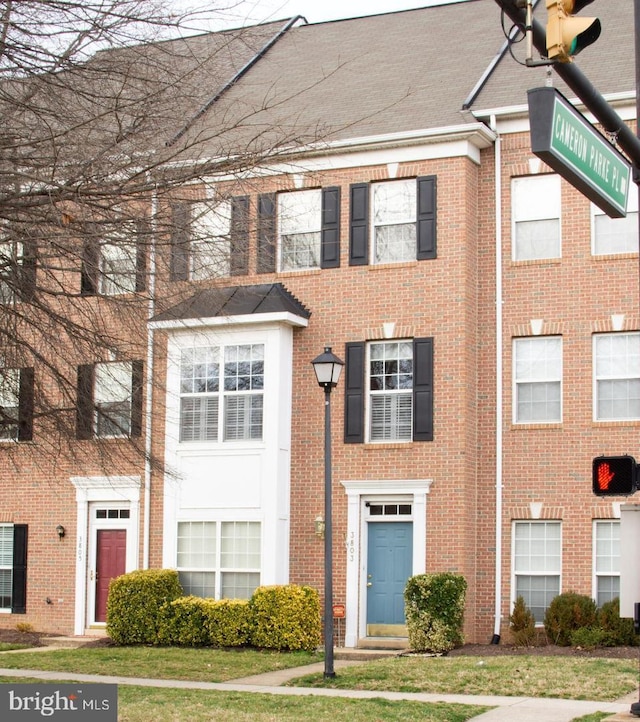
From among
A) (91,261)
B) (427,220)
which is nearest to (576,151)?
(91,261)

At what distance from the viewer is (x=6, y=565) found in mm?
24469

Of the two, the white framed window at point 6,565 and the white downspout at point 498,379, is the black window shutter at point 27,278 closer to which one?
the white downspout at point 498,379

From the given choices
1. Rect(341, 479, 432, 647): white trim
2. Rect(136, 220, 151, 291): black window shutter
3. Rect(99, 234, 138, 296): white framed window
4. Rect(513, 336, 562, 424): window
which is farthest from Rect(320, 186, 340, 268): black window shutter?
Rect(136, 220, 151, 291): black window shutter

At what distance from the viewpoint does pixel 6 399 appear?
13.6 metres

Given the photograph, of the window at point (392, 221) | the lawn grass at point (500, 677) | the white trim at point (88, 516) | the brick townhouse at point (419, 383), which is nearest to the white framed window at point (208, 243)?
the lawn grass at point (500, 677)

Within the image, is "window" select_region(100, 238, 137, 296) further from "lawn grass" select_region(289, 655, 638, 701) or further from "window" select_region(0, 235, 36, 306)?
"lawn grass" select_region(289, 655, 638, 701)

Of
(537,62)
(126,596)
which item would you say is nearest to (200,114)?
(537,62)

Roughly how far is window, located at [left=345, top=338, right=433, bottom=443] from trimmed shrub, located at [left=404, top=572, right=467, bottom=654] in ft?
8.70

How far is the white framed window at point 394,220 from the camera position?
21.7 meters

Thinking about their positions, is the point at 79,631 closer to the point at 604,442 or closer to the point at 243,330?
the point at 243,330

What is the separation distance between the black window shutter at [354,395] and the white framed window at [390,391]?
0.18m

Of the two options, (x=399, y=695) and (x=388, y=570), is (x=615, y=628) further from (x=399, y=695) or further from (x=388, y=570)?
(x=399, y=695)

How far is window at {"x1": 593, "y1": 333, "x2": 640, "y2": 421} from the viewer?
20.3 m

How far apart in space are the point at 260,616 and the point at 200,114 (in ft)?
38.6
